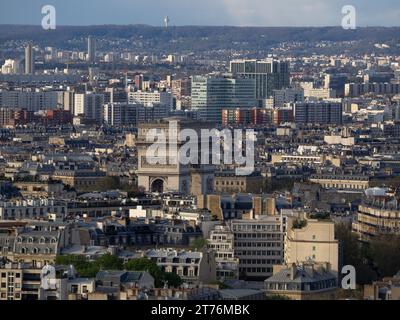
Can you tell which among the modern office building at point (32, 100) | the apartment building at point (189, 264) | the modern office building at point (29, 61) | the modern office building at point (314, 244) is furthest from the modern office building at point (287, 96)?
the apartment building at point (189, 264)

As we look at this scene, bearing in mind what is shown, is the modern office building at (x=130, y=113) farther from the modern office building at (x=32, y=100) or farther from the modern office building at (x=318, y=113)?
the modern office building at (x=32, y=100)

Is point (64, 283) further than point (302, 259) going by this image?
No

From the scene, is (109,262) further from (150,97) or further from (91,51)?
(91,51)

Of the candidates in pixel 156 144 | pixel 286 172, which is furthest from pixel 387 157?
pixel 156 144

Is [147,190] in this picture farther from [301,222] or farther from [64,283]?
[64,283]

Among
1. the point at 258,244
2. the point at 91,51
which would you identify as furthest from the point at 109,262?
the point at 91,51

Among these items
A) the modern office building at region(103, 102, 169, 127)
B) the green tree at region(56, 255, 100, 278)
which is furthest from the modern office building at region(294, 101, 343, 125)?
the green tree at region(56, 255, 100, 278)
